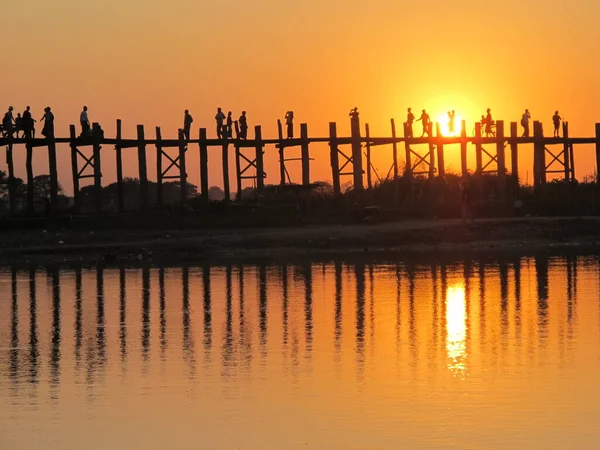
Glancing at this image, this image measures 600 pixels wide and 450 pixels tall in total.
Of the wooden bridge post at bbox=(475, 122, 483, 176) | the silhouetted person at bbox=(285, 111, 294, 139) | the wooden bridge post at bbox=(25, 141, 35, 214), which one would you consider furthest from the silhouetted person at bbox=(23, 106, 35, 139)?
the wooden bridge post at bbox=(475, 122, 483, 176)

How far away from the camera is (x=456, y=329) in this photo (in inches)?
771

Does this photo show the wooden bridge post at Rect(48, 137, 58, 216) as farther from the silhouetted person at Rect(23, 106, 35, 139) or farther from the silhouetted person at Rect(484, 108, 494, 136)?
the silhouetted person at Rect(484, 108, 494, 136)

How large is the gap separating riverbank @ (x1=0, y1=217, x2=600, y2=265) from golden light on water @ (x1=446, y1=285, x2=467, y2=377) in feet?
38.4

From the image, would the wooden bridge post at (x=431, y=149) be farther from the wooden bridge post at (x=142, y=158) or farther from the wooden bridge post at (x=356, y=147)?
the wooden bridge post at (x=142, y=158)

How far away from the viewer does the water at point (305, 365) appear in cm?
1273

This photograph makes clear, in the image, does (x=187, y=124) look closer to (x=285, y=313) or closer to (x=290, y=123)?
(x=290, y=123)

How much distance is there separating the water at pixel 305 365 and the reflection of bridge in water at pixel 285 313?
52 mm

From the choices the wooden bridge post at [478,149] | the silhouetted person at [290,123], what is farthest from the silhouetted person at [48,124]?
the wooden bridge post at [478,149]

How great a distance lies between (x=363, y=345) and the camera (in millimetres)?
18016

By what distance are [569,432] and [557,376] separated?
2.83 m

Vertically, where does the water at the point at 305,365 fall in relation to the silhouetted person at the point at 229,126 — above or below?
below

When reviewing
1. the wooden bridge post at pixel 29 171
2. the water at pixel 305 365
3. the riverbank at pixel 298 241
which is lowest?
the water at pixel 305 365

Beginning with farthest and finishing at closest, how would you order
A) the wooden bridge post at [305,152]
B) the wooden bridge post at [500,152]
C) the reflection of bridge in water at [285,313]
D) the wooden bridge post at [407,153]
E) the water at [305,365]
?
the wooden bridge post at [500,152]
the wooden bridge post at [407,153]
the wooden bridge post at [305,152]
the reflection of bridge in water at [285,313]
the water at [305,365]

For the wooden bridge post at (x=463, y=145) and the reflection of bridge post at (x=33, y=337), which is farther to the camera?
the wooden bridge post at (x=463, y=145)
